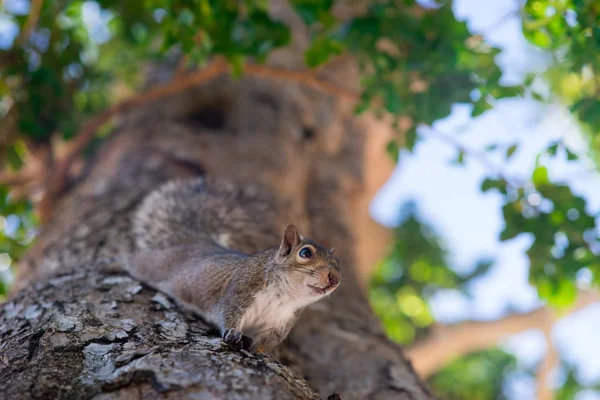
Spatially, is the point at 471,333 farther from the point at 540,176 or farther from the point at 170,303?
the point at 170,303

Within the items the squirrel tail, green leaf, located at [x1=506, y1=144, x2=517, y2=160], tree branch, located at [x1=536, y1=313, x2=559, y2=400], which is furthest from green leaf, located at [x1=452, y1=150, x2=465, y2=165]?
tree branch, located at [x1=536, y1=313, x2=559, y2=400]

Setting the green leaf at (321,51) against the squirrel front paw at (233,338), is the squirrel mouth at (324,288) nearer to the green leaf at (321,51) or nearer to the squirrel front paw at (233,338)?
the squirrel front paw at (233,338)

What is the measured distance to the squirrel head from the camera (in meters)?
2.21

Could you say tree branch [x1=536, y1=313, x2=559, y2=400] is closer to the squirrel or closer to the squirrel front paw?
the squirrel

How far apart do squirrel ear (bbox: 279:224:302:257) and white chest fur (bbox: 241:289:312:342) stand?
0.16m

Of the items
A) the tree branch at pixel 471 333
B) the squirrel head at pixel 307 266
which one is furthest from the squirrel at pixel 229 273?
the tree branch at pixel 471 333

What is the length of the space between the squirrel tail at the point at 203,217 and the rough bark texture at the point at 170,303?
0.35ft

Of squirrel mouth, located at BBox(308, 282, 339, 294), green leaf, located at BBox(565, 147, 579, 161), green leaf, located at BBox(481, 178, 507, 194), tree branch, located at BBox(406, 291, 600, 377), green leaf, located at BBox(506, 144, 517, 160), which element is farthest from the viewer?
tree branch, located at BBox(406, 291, 600, 377)

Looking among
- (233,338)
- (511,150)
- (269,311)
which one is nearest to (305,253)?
(269,311)

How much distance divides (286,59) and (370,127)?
1.62 m

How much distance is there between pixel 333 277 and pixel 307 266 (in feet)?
0.35

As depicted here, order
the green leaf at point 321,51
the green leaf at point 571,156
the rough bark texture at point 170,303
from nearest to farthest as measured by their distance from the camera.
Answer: the rough bark texture at point 170,303 < the green leaf at point 571,156 < the green leaf at point 321,51

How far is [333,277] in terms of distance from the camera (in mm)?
2217

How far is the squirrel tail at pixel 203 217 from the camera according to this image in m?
2.88
